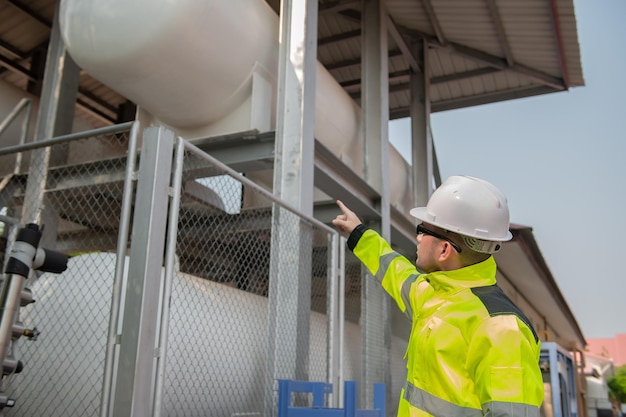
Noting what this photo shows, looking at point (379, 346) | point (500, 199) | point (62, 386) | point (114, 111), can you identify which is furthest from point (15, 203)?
point (114, 111)

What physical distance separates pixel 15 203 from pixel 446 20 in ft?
21.7

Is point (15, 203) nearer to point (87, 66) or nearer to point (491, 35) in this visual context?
point (87, 66)

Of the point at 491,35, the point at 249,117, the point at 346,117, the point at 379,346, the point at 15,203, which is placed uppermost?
the point at 491,35

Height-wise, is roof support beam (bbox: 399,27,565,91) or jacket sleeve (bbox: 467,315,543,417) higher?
roof support beam (bbox: 399,27,565,91)

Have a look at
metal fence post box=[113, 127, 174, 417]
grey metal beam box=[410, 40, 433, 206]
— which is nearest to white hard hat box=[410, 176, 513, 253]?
metal fence post box=[113, 127, 174, 417]

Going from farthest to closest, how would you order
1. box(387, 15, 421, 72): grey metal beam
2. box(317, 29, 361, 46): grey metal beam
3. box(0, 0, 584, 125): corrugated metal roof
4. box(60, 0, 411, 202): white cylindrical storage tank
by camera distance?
box(317, 29, 361, 46): grey metal beam < box(387, 15, 421, 72): grey metal beam < box(0, 0, 584, 125): corrugated metal roof < box(60, 0, 411, 202): white cylindrical storage tank

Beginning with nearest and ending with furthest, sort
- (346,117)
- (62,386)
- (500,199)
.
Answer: (500,199), (62,386), (346,117)

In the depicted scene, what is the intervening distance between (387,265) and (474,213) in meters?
0.61

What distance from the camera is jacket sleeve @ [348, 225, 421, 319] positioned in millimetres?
2781

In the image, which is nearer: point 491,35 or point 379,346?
point 379,346

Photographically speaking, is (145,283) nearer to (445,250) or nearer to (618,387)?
(445,250)

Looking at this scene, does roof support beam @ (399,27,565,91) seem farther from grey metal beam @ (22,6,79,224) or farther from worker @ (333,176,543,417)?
worker @ (333,176,543,417)

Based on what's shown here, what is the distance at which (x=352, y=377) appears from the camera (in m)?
6.23

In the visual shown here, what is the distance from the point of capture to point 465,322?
2.20 metres
